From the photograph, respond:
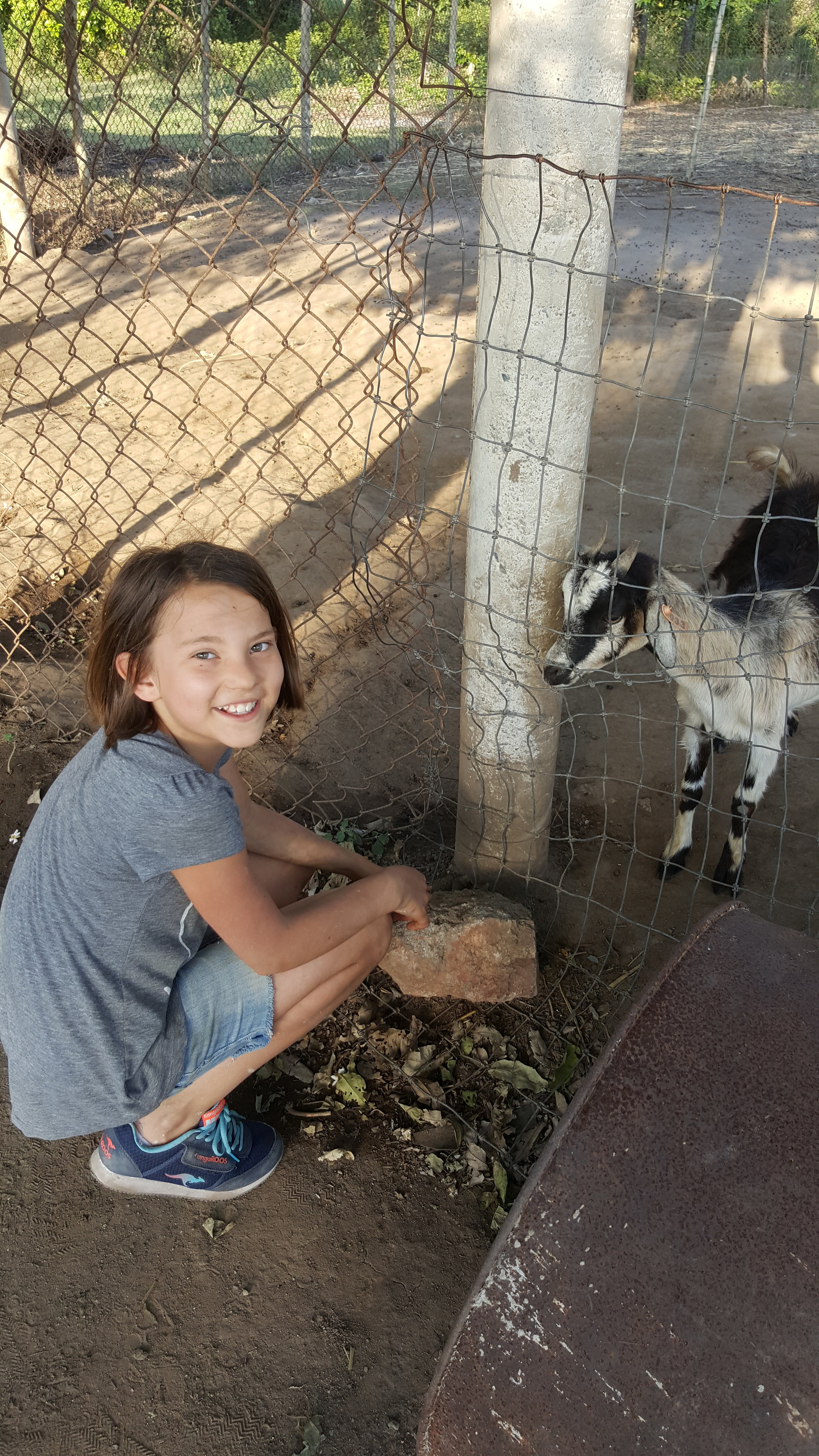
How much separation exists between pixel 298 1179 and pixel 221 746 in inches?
41.6

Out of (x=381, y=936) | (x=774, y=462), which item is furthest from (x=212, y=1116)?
(x=774, y=462)

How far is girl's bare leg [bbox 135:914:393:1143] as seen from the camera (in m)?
2.02

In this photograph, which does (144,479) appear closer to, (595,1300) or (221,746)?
(221,746)

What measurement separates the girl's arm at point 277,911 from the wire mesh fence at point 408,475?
578 mm

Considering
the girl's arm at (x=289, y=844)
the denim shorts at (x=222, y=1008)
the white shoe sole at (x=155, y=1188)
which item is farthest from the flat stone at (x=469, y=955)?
the white shoe sole at (x=155, y=1188)

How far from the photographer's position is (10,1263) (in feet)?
6.77

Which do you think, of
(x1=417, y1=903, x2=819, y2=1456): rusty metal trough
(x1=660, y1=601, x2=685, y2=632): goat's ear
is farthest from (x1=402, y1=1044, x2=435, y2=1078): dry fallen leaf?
(x1=660, y1=601, x2=685, y2=632): goat's ear

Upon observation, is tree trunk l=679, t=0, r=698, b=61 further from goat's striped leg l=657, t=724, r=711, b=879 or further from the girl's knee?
the girl's knee

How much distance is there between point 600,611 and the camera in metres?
2.51

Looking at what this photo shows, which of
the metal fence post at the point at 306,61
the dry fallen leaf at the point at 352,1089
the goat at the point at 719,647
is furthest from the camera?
the metal fence post at the point at 306,61

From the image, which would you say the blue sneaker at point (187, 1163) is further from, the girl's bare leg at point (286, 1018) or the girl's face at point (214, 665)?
the girl's face at point (214, 665)

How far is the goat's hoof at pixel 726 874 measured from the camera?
Answer: 3.07 m

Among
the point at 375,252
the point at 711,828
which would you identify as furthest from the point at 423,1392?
the point at 375,252

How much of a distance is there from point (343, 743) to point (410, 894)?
50.0 inches
